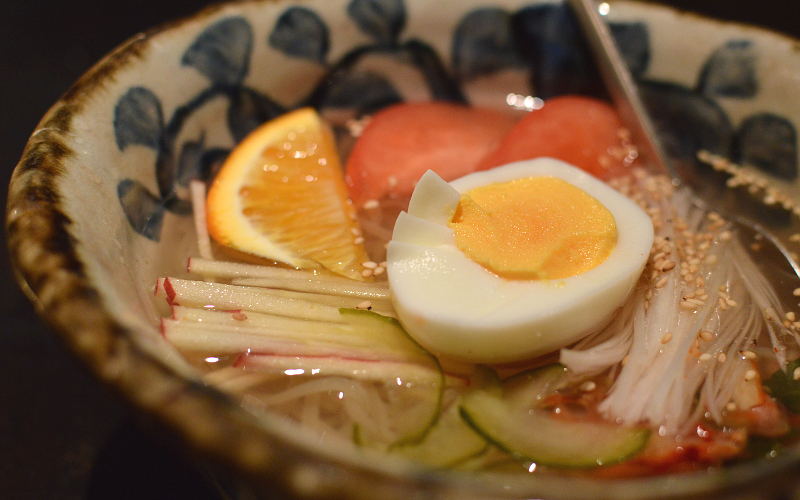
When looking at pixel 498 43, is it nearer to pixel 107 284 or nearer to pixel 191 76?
pixel 191 76

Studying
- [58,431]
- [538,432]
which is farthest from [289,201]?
[538,432]

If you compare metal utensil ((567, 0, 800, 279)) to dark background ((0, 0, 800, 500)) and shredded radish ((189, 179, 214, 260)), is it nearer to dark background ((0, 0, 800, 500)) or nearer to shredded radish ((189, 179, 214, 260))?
shredded radish ((189, 179, 214, 260))

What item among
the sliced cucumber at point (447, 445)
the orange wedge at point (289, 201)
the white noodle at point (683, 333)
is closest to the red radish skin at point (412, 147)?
the orange wedge at point (289, 201)

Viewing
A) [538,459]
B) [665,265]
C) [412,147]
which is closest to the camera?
[538,459]

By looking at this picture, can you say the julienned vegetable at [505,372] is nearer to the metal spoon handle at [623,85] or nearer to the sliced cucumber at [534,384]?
the sliced cucumber at [534,384]

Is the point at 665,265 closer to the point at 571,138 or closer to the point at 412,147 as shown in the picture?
the point at 571,138

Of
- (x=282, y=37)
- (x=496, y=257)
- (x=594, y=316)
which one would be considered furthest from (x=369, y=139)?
(x=594, y=316)

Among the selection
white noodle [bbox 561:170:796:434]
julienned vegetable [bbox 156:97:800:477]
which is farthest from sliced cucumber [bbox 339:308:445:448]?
white noodle [bbox 561:170:796:434]
